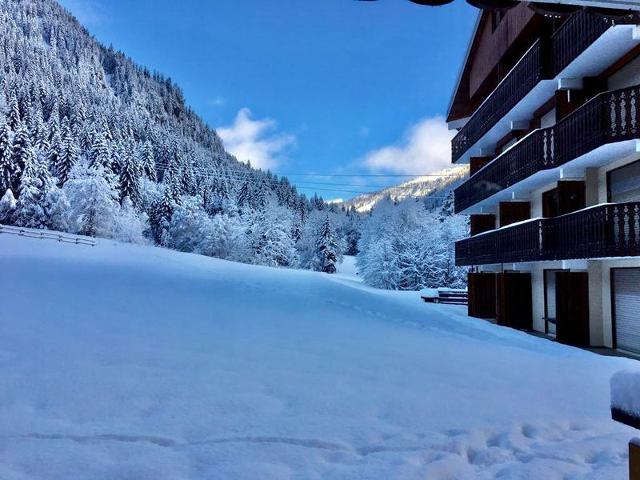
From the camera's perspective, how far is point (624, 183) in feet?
41.2

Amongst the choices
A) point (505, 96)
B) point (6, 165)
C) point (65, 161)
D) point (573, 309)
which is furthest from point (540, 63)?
point (65, 161)

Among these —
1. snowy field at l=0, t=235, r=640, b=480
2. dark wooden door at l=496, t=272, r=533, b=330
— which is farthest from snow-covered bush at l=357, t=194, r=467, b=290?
snowy field at l=0, t=235, r=640, b=480

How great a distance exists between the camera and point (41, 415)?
4.49 m

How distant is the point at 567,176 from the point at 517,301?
6619 mm

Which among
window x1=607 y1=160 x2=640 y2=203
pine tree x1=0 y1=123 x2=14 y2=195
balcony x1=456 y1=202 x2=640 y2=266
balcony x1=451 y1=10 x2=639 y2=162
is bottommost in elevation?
balcony x1=456 y1=202 x2=640 y2=266

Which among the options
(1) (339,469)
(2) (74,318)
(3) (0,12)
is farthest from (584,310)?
(3) (0,12)

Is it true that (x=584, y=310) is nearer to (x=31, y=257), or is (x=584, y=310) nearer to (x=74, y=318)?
(x=74, y=318)

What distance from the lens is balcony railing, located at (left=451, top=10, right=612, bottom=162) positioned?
12141 mm

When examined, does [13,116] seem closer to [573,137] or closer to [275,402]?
[573,137]

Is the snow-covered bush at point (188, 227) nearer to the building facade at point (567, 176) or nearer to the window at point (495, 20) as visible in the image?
the building facade at point (567, 176)

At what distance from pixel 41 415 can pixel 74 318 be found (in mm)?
5831

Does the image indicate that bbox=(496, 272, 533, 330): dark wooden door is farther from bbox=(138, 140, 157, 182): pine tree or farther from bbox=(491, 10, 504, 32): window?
bbox=(138, 140, 157, 182): pine tree

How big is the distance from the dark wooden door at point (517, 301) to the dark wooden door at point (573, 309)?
4617 mm

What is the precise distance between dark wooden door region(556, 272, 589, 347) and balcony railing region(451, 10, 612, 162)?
22.2 ft
